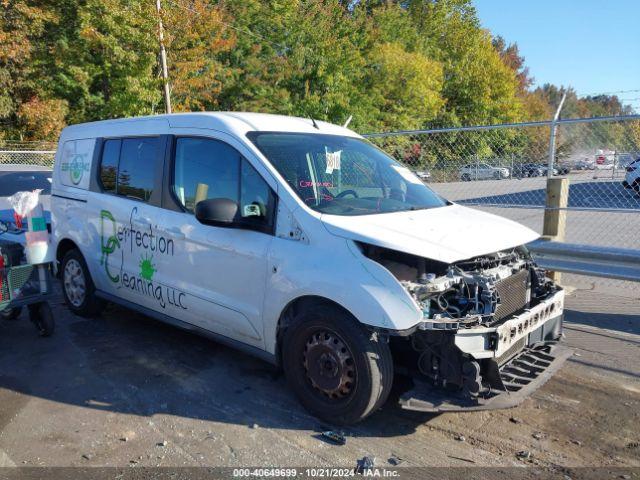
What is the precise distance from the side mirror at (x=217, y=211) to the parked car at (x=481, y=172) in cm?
486

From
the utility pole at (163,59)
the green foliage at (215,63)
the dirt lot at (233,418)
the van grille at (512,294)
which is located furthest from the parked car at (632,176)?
the utility pole at (163,59)

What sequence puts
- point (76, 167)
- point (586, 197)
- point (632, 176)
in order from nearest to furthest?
point (76, 167)
point (632, 176)
point (586, 197)

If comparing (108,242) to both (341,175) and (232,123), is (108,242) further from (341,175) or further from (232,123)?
(341,175)

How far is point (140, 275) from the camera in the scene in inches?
201

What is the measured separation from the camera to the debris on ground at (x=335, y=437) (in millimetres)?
3574

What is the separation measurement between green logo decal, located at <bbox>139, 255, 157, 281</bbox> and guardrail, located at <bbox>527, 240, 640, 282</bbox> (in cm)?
427

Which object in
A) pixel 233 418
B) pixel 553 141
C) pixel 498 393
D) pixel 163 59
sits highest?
pixel 163 59

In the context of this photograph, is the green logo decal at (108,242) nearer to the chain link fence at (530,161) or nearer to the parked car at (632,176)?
the chain link fence at (530,161)

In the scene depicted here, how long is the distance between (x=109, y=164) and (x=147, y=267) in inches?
51.4

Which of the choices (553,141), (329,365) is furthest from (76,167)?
(553,141)

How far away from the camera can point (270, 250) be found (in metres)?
3.90

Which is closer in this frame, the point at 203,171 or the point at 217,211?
the point at 217,211

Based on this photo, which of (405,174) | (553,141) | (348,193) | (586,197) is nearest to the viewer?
(348,193)

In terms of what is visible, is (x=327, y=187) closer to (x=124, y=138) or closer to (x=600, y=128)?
(x=124, y=138)
